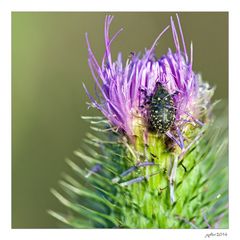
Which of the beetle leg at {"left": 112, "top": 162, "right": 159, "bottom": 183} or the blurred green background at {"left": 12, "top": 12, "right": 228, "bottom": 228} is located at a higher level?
the blurred green background at {"left": 12, "top": 12, "right": 228, "bottom": 228}

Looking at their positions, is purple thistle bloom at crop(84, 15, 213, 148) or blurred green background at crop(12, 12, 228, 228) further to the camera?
blurred green background at crop(12, 12, 228, 228)

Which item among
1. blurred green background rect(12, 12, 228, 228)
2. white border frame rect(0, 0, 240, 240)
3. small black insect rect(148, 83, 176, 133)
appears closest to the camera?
small black insect rect(148, 83, 176, 133)

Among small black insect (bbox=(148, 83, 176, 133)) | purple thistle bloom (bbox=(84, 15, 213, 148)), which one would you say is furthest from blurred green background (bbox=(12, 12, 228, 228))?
small black insect (bbox=(148, 83, 176, 133))

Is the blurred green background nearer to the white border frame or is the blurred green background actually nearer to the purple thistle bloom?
the white border frame
